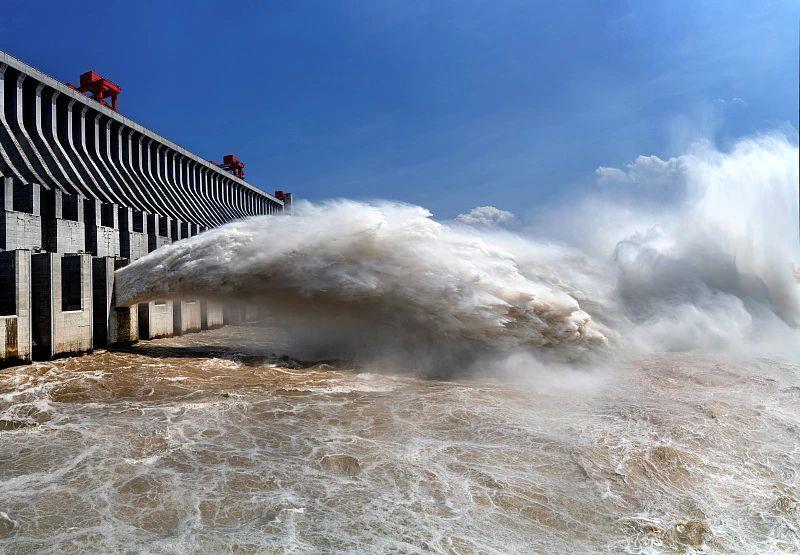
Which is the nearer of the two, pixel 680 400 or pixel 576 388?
pixel 680 400

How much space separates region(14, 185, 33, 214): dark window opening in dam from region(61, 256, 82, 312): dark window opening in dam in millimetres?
4845

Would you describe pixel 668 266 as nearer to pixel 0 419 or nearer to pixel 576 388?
pixel 576 388

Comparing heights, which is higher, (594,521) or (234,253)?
(234,253)

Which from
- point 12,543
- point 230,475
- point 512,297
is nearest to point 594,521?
point 230,475

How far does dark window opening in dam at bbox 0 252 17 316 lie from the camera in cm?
1460

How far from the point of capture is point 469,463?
6.89 m

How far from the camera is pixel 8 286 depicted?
14734 mm

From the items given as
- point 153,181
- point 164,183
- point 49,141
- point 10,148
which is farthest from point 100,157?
point 10,148

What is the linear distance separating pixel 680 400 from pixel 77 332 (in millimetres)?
19178

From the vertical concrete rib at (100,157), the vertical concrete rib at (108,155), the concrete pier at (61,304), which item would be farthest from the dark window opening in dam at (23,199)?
the vertical concrete rib at (108,155)

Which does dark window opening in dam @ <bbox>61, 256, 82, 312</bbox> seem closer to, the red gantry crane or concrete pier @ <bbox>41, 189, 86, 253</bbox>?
concrete pier @ <bbox>41, 189, 86, 253</bbox>

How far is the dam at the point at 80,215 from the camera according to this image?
608 inches

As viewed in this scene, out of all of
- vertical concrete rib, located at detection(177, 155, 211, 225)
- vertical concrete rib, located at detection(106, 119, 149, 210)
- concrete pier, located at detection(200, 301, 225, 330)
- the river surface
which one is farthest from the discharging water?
vertical concrete rib, located at detection(177, 155, 211, 225)

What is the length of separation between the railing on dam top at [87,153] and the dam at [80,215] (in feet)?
0.27
